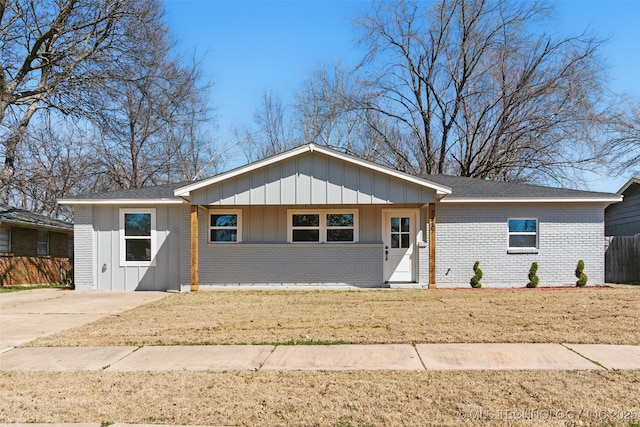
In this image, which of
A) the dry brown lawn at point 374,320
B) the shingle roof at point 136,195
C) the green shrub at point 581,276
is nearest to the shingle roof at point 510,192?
the green shrub at point 581,276

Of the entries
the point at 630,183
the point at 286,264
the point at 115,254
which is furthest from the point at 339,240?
the point at 630,183

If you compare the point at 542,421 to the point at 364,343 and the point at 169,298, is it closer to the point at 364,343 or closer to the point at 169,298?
the point at 364,343

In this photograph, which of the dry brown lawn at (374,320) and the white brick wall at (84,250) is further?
the white brick wall at (84,250)

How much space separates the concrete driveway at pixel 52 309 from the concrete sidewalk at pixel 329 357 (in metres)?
1.33

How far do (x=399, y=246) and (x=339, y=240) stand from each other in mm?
1949

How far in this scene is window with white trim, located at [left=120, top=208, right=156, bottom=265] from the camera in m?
15.1

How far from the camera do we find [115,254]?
15.1 metres

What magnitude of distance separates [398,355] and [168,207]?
10.7 m

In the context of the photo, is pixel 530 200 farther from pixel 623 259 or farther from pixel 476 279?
pixel 623 259

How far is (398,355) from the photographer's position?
6.35m

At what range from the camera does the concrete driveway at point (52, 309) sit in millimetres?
8344

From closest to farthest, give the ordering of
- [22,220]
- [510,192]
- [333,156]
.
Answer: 1. [333,156]
2. [510,192]
3. [22,220]

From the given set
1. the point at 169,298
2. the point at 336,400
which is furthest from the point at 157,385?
the point at 169,298

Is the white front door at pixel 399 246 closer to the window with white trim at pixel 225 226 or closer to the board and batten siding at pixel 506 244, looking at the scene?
the board and batten siding at pixel 506 244
